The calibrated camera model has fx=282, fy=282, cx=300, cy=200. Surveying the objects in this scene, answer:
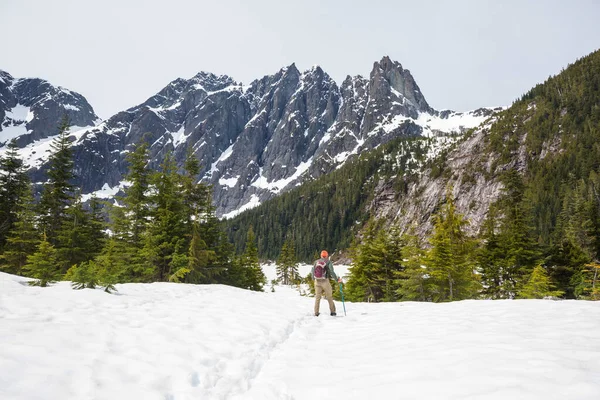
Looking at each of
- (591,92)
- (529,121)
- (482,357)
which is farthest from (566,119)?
(482,357)

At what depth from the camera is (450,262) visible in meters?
16.0

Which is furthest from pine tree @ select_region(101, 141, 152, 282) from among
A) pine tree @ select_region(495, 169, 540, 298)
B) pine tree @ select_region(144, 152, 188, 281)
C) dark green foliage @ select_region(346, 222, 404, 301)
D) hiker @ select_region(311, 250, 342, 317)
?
pine tree @ select_region(495, 169, 540, 298)

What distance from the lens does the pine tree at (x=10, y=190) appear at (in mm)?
19266

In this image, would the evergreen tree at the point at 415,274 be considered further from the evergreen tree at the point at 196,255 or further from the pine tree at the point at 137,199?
the pine tree at the point at 137,199

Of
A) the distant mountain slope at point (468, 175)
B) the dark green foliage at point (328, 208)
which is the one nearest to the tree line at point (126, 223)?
the distant mountain slope at point (468, 175)

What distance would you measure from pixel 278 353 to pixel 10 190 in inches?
978

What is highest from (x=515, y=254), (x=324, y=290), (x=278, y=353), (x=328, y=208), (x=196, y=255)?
(x=328, y=208)

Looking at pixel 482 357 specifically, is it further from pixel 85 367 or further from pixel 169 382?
pixel 85 367

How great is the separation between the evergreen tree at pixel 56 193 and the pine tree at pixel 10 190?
240cm

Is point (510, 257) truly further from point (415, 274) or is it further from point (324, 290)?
point (324, 290)

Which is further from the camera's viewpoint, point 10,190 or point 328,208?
point 328,208

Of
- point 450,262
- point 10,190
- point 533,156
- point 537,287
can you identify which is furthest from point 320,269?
point 533,156

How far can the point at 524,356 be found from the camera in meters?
3.91

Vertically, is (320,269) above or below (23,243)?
below
